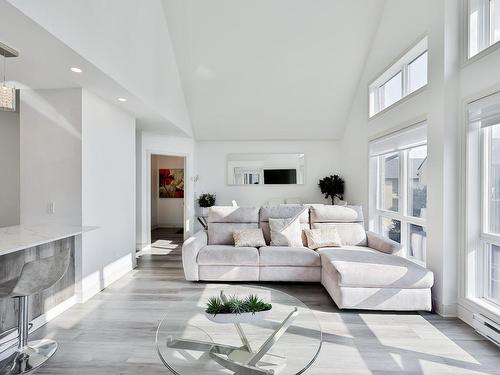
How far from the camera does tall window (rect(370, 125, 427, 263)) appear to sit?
3.59 m

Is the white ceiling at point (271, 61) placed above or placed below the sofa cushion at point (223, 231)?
above

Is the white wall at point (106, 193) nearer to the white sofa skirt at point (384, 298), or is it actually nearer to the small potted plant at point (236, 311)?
the small potted plant at point (236, 311)

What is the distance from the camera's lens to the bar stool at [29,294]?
1963 millimetres

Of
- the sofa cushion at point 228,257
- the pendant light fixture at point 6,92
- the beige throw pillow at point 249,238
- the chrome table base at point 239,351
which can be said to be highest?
the pendant light fixture at point 6,92

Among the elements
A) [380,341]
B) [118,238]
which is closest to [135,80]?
[118,238]

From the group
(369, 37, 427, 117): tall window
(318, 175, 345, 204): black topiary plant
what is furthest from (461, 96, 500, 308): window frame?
(318, 175, 345, 204): black topiary plant

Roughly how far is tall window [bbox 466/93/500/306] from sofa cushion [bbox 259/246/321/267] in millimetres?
1563

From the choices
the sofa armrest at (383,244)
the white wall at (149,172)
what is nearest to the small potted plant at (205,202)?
the white wall at (149,172)

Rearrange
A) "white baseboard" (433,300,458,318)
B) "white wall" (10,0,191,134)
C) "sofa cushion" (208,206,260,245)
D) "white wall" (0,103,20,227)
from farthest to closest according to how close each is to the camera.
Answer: "sofa cushion" (208,206,260,245) → "white wall" (0,103,20,227) → "white baseboard" (433,300,458,318) → "white wall" (10,0,191,134)

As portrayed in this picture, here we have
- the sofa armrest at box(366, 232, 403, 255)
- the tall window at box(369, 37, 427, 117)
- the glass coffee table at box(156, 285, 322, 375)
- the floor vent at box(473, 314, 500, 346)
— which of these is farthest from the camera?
the tall window at box(369, 37, 427, 117)

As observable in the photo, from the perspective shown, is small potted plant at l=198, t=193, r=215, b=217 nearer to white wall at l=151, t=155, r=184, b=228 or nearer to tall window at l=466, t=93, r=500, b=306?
white wall at l=151, t=155, r=184, b=228

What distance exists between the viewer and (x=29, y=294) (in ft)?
6.55

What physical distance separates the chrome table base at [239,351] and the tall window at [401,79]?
11.3 feet

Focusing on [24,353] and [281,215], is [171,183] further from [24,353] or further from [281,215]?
[24,353]
